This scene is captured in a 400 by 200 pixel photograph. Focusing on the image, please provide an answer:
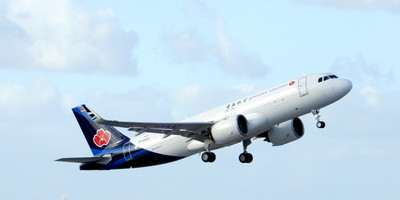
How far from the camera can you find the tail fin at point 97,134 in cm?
6825

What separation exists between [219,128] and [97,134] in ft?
43.4

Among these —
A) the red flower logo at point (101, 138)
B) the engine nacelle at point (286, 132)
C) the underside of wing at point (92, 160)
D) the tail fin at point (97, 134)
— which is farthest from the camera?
the red flower logo at point (101, 138)

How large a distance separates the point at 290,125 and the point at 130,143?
40.7 feet

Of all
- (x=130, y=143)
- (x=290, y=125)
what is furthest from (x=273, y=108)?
(x=130, y=143)

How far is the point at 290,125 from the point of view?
6588 centimetres

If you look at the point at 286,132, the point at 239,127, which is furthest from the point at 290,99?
the point at 286,132

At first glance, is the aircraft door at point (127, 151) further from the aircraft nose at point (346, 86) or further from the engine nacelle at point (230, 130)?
the aircraft nose at point (346, 86)

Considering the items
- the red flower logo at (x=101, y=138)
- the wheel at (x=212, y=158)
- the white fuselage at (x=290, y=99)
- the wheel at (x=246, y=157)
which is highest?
the red flower logo at (x=101, y=138)

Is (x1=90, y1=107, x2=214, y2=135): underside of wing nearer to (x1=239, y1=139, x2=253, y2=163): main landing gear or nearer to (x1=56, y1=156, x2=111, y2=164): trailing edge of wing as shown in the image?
(x1=239, y1=139, x2=253, y2=163): main landing gear

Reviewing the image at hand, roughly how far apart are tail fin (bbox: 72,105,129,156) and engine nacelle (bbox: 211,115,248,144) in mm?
9520

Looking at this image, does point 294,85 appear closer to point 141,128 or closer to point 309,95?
point 309,95

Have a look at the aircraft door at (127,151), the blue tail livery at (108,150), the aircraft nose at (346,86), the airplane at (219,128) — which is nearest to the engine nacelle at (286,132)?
the airplane at (219,128)

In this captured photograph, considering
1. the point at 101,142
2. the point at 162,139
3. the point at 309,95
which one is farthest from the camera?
the point at 101,142

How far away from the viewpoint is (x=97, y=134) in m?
69.8
